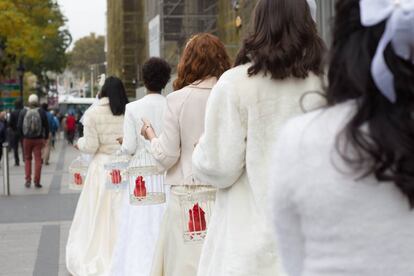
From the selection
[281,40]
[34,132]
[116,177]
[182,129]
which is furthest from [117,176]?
[34,132]

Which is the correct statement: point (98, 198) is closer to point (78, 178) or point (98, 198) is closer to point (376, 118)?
point (78, 178)

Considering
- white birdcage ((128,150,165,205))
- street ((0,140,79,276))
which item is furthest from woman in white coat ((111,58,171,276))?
street ((0,140,79,276))

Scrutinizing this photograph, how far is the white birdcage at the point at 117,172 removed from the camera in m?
6.91

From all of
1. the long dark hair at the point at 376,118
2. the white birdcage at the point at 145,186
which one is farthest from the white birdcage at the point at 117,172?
the long dark hair at the point at 376,118

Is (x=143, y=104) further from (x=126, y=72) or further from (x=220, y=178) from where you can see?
(x=126, y=72)

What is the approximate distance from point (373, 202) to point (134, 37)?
31.8m

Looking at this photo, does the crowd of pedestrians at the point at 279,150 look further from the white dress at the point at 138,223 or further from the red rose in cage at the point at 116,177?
the red rose in cage at the point at 116,177

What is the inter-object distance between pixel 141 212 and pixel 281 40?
321 cm

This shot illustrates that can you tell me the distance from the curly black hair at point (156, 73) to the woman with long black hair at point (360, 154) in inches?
175

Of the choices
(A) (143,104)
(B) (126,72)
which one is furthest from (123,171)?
(B) (126,72)

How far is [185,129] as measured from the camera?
4824 mm

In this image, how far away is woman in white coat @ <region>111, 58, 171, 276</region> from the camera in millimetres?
6414

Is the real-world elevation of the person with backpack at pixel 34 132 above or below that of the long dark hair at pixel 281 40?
below

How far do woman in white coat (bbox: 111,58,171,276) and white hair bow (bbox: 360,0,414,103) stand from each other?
4.52 m
